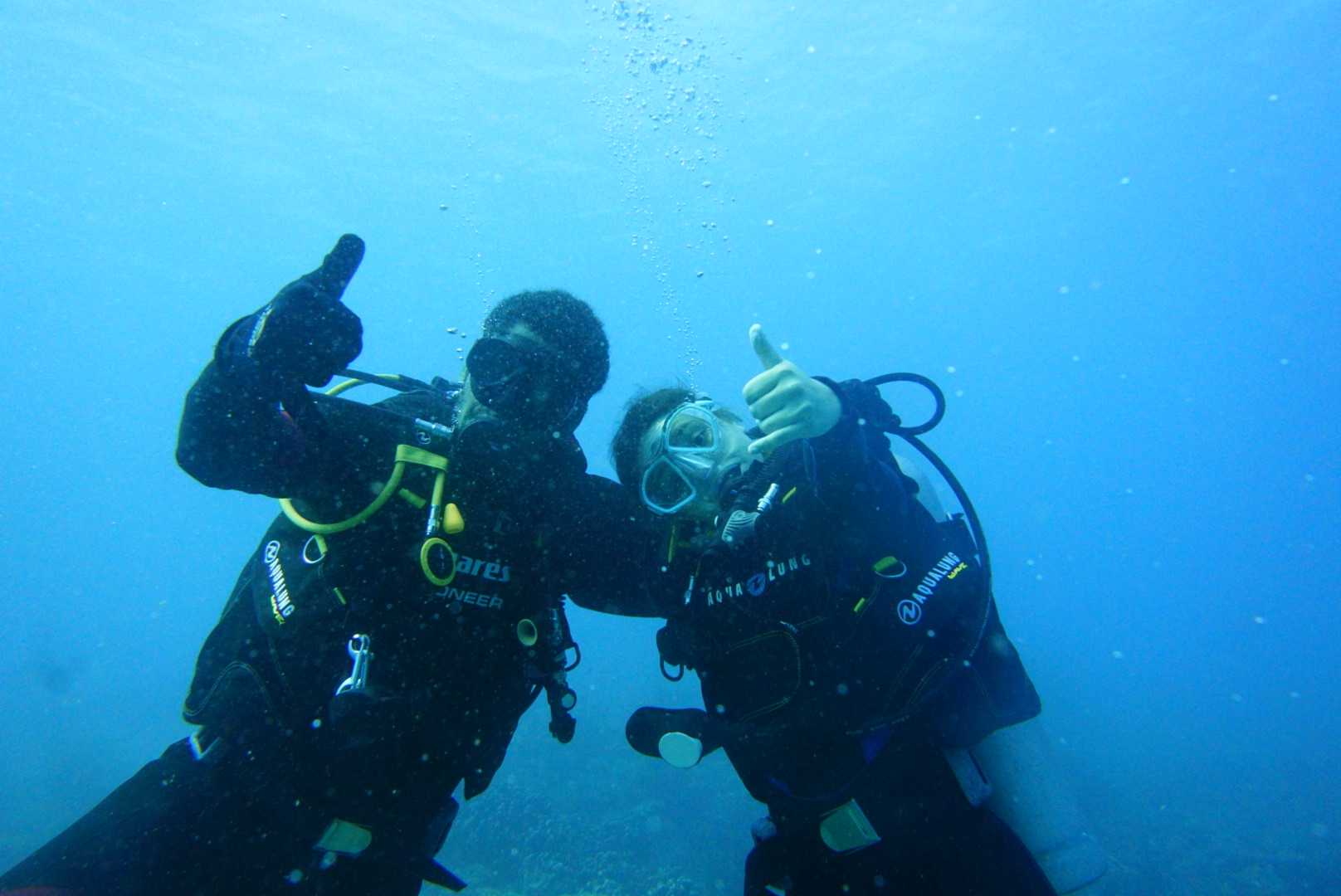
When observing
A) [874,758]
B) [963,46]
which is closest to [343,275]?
[874,758]

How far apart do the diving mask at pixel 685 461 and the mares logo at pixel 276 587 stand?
1709 mm

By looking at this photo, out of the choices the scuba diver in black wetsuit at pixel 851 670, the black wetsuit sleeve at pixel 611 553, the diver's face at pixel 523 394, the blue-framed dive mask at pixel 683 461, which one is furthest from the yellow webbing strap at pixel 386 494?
the scuba diver in black wetsuit at pixel 851 670

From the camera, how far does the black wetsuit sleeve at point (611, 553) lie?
3332 millimetres

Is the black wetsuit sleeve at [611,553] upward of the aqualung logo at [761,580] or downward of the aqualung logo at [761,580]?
upward

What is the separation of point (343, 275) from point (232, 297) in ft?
186

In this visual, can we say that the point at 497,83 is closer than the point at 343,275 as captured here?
No

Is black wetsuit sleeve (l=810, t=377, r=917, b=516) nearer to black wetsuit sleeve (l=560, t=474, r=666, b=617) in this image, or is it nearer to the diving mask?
the diving mask

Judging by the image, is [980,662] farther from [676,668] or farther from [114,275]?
[114,275]

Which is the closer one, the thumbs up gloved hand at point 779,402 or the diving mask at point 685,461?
the thumbs up gloved hand at point 779,402

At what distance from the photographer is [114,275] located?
1631 inches

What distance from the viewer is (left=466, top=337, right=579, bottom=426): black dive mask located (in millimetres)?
2717

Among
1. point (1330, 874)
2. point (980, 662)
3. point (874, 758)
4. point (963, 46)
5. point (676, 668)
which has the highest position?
point (963, 46)

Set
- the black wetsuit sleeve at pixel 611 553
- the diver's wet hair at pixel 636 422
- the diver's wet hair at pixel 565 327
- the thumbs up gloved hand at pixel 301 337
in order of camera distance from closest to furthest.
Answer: the thumbs up gloved hand at pixel 301 337, the diver's wet hair at pixel 565 327, the black wetsuit sleeve at pixel 611 553, the diver's wet hair at pixel 636 422

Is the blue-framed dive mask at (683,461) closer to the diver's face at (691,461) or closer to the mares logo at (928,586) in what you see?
the diver's face at (691,461)
